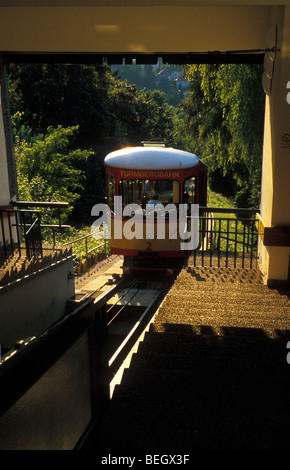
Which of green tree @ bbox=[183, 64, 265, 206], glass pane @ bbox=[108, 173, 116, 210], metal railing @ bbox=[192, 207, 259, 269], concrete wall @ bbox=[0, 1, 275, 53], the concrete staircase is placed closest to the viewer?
the concrete staircase

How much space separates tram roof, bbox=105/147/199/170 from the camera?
1065 centimetres

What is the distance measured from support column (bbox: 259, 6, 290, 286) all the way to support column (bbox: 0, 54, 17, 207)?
503 cm

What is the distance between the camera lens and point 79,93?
102 feet

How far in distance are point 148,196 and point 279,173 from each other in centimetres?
470

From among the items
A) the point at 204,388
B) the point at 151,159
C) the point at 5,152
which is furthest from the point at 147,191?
the point at 204,388

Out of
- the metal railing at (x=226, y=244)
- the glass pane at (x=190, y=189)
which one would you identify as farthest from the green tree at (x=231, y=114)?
the glass pane at (x=190, y=189)

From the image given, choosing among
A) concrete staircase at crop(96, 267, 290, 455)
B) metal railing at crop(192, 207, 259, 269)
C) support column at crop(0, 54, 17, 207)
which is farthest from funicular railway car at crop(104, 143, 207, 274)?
concrete staircase at crop(96, 267, 290, 455)

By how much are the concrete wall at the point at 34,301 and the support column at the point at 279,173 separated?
3.51 meters

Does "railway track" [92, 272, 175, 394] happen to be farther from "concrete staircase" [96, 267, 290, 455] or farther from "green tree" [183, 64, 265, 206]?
"green tree" [183, 64, 265, 206]

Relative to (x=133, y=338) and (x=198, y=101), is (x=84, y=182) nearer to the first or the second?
(x=198, y=101)

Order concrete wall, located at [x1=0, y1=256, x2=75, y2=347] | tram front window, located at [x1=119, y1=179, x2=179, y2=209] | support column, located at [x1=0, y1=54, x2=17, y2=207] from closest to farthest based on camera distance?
concrete wall, located at [x1=0, y1=256, x2=75, y2=347] < support column, located at [x1=0, y1=54, x2=17, y2=207] < tram front window, located at [x1=119, y1=179, x2=179, y2=209]

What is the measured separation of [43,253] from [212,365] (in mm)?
4828

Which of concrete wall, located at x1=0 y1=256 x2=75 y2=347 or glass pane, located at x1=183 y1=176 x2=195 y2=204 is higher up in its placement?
glass pane, located at x1=183 y1=176 x2=195 y2=204

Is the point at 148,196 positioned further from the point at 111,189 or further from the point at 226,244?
the point at 226,244
